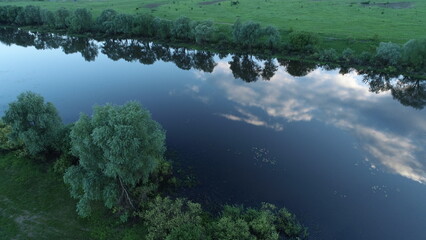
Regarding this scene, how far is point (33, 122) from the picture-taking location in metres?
45.7

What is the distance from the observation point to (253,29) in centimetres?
9844

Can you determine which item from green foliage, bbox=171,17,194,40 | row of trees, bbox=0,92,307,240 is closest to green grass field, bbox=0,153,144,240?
row of trees, bbox=0,92,307,240

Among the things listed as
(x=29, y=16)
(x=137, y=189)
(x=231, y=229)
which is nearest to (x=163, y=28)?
(x=29, y=16)

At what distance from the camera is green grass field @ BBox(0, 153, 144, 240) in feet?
120

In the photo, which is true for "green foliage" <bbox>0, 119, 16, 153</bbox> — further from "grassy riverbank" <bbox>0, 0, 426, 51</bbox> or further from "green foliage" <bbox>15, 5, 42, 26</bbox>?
"green foliage" <bbox>15, 5, 42, 26</bbox>

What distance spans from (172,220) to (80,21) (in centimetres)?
11887

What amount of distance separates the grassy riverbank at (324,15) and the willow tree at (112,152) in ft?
278

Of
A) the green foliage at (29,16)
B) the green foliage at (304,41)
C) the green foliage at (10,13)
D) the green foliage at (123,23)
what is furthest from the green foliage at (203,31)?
the green foliage at (10,13)

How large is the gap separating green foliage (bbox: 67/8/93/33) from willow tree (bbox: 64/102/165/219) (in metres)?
107

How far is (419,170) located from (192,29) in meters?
84.5

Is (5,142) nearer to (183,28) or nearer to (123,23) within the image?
(183,28)

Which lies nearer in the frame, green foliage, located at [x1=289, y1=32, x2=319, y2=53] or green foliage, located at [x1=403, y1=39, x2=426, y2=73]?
green foliage, located at [x1=403, y1=39, x2=426, y2=73]

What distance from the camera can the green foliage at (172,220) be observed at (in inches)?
1302

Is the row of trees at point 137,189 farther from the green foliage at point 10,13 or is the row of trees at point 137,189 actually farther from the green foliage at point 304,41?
the green foliage at point 10,13
